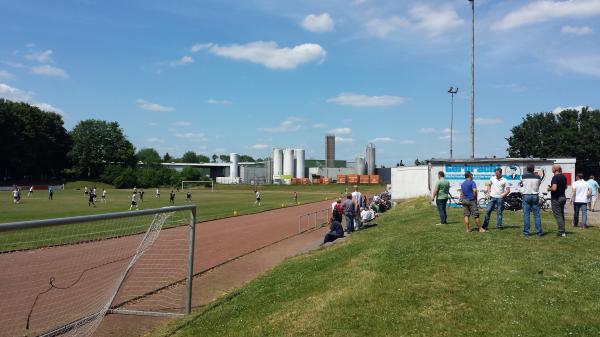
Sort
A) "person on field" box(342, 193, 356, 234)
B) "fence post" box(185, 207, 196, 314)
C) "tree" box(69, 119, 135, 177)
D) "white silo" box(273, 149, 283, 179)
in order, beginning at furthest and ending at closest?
"white silo" box(273, 149, 283, 179), "tree" box(69, 119, 135, 177), "person on field" box(342, 193, 356, 234), "fence post" box(185, 207, 196, 314)

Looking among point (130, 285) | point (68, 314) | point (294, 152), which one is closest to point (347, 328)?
point (68, 314)

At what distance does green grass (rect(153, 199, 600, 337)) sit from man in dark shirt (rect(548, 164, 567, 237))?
0.71 meters

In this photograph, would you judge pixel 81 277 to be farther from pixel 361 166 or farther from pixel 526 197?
pixel 361 166

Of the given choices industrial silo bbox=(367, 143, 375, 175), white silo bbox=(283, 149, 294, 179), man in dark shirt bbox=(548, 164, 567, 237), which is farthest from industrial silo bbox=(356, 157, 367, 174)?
man in dark shirt bbox=(548, 164, 567, 237)

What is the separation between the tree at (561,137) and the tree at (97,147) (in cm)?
8721

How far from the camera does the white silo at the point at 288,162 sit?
119688mm

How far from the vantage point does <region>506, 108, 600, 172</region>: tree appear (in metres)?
69.8

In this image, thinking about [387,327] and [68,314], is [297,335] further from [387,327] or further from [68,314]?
[68,314]

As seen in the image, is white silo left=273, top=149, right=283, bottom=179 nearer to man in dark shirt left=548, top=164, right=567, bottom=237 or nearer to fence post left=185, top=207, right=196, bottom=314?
man in dark shirt left=548, top=164, right=567, bottom=237

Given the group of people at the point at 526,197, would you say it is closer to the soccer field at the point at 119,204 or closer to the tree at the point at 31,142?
the soccer field at the point at 119,204

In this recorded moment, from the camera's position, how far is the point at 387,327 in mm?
5852

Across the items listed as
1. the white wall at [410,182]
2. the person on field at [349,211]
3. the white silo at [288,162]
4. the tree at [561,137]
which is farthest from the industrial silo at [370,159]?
the person on field at [349,211]

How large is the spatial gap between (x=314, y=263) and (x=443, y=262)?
13.2 ft

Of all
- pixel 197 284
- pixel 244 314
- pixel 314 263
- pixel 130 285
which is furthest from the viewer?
pixel 314 263
